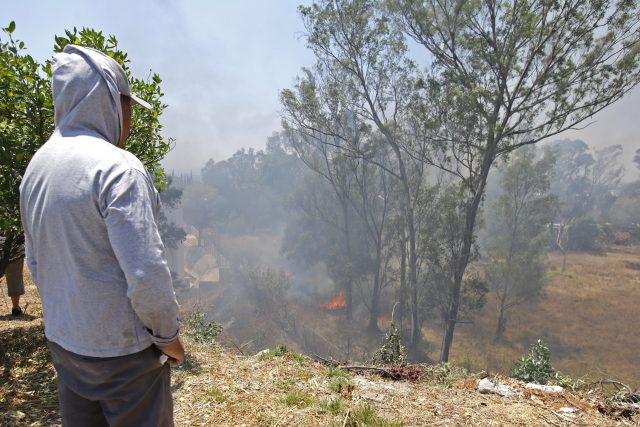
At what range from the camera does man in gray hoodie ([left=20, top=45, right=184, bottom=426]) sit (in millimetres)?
1261

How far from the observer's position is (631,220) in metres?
47.7

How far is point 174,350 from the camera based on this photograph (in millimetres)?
1430

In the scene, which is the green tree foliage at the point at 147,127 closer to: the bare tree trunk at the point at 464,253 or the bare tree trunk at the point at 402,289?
the bare tree trunk at the point at 464,253

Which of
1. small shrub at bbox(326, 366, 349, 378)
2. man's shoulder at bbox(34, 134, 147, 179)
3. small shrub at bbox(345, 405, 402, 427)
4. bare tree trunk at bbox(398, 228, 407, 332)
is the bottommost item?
bare tree trunk at bbox(398, 228, 407, 332)

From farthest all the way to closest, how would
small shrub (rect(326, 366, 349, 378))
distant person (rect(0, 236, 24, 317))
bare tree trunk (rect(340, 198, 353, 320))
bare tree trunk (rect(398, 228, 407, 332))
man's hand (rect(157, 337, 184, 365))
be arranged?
bare tree trunk (rect(340, 198, 353, 320)) → bare tree trunk (rect(398, 228, 407, 332)) → distant person (rect(0, 236, 24, 317)) → small shrub (rect(326, 366, 349, 378)) → man's hand (rect(157, 337, 184, 365))

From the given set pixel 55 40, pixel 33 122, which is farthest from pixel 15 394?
pixel 55 40

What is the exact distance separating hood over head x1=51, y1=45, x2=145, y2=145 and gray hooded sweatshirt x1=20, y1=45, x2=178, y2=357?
0.03 meters

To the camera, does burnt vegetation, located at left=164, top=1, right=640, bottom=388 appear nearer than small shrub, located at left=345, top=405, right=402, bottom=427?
No

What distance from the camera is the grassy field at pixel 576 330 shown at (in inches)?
735

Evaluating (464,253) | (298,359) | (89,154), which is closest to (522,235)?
(464,253)

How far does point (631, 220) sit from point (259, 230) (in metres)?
47.1

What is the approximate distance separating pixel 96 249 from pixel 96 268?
0.07 meters

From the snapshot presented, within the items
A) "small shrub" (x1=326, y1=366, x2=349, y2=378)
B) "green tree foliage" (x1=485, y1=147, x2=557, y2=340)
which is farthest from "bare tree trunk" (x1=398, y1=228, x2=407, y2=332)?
"small shrub" (x1=326, y1=366, x2=349, y2=378)

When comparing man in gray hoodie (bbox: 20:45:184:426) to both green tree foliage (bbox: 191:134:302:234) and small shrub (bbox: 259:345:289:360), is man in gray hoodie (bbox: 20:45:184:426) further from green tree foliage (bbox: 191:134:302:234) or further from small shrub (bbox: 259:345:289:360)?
green tree foliage (bbox: 191:134:302:234)
